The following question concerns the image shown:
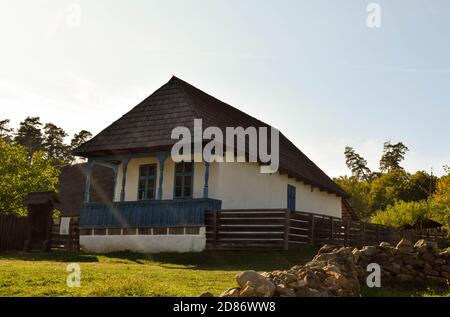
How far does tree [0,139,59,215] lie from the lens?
108 ft

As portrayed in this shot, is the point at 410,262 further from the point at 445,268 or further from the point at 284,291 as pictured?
the point at 284,291

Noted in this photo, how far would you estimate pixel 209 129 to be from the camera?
70.0ft

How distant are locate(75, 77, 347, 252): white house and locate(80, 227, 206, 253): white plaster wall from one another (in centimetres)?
4

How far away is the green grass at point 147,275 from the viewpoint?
858 cm

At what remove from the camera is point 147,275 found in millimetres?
12133

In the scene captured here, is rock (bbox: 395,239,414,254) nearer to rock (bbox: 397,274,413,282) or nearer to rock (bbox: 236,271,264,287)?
rock (bbox: 397,274,413,282)

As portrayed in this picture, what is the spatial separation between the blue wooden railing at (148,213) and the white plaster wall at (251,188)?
0.90m

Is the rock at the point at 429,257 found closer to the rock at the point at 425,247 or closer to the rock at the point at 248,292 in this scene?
the rock at the point at 425,247

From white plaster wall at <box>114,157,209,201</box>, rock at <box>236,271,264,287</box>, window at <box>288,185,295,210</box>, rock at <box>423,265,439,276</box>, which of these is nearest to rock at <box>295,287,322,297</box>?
rock at <box>236,271,264,287</box>

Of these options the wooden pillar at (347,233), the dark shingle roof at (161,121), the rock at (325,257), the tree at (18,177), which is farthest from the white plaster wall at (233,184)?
the tree at (18,177)
